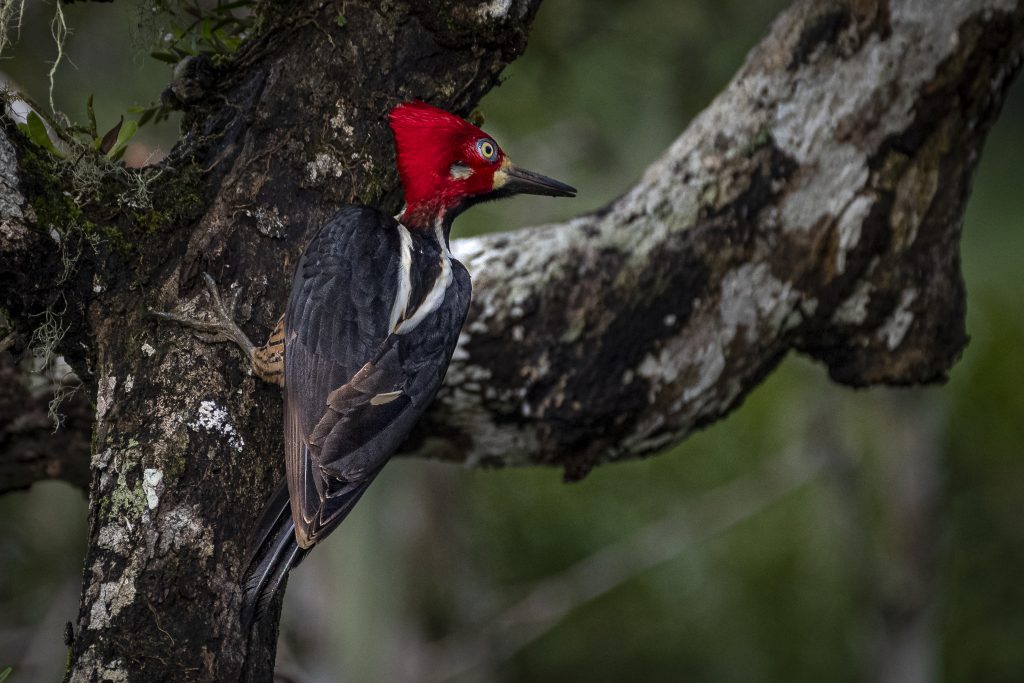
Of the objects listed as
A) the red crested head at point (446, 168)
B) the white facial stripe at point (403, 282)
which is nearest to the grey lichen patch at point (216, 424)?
the white facial stripe at point (403, 282)

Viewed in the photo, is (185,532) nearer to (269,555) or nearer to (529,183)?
(269,555)

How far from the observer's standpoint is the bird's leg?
2.21 metres

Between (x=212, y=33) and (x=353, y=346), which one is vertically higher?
(x=212, y=33)

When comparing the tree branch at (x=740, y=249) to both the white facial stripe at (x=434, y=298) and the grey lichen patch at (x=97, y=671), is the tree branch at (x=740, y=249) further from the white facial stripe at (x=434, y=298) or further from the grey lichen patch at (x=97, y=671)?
the grey lichen patch at (x=97, y=671)

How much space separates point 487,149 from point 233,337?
106 centimetres

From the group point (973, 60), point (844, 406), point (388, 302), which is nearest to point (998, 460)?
point (844, 406)

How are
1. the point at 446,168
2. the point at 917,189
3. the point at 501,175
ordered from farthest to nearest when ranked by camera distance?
1. the point at 917,189
2. the point at 501,175
3. the point at 446,168

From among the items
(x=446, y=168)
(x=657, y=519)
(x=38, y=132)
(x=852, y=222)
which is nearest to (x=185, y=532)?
(x=38, y=132)

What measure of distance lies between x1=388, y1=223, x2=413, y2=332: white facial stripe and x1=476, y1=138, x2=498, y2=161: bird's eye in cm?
36

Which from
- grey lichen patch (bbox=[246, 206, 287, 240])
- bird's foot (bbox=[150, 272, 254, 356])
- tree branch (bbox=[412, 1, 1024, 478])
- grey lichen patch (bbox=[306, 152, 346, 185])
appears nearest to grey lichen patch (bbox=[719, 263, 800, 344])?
tree branch (bbox=[412, 1, 1024, 478])

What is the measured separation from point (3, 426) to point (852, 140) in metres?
2.77

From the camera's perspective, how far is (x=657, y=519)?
868 centimetres

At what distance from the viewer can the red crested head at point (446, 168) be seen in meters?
2.56

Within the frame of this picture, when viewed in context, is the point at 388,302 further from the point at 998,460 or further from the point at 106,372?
the point at 998,460
